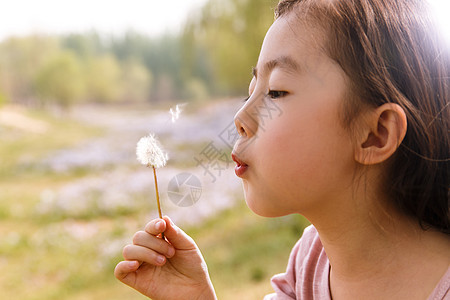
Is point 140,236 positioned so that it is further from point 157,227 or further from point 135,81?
point 135,81

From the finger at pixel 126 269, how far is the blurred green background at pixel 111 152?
211 millimetres

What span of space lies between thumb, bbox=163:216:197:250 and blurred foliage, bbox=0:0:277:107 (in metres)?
4.47

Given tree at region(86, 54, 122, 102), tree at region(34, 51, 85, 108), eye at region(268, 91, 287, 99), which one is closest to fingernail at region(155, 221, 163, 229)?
eye at region(268, 91, 287, 99)

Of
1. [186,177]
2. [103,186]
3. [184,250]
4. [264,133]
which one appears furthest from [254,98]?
[103,186]

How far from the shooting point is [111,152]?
17.0 feet

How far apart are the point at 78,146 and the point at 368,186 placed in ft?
17.2

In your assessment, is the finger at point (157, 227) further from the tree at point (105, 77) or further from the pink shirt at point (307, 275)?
the tree at point (105, 77)

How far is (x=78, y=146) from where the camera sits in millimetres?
5387

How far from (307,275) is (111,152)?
4723 millimetres

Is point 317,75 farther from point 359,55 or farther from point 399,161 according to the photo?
point 399,161

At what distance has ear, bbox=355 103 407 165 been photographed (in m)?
0.52

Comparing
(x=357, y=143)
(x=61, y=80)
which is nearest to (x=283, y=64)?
(x=357, y=143)

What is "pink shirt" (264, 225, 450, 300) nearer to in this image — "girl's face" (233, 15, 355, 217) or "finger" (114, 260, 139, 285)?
"girl's face" (233, 15, 355, 217)

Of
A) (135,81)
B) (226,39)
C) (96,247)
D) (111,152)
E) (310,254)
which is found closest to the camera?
(310,254)
